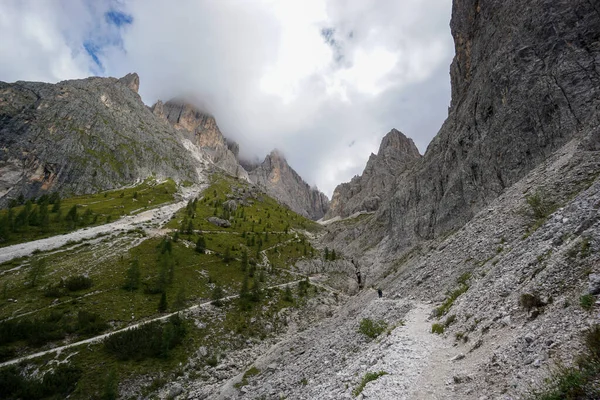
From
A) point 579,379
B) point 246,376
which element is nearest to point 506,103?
point 579,379

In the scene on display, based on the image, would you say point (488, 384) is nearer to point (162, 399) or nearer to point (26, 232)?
point (162, 399)

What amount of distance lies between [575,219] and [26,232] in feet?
406

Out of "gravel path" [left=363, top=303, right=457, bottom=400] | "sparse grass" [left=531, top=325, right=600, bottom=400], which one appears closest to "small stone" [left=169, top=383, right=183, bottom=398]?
"gravel path" [left=363, top=303, right=457, bottom=400]

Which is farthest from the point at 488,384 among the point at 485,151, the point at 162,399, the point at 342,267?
the point at 342,267

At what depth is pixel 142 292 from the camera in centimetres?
5956

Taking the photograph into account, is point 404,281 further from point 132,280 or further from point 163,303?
point 132,280

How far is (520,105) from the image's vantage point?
61.6 meters

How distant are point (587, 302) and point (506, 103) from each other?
71.3 m

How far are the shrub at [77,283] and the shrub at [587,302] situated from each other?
72.6 meters

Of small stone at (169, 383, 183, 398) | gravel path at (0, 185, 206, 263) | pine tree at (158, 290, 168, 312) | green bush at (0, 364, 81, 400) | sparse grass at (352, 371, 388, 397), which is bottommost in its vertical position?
small stone at (169, 383, 183, 398)

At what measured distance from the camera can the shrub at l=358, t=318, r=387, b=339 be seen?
90.1 feet

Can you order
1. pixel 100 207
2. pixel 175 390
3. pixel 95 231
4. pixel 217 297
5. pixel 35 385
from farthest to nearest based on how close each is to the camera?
pixel 100 207
pixel 95 231
pixel 217 297
pixel 175 390
pixel 35 385

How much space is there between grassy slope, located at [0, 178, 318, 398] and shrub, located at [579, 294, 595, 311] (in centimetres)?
4559

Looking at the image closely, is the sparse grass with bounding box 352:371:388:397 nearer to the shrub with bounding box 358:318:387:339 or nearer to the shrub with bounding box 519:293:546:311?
the shrub with bounding box 519:293:546:311
